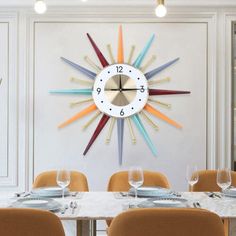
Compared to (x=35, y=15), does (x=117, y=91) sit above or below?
below

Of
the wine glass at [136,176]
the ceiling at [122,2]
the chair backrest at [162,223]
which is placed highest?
the ceiling at [122,2]

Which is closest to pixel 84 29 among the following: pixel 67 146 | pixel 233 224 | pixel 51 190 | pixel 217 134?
pixel 67 146

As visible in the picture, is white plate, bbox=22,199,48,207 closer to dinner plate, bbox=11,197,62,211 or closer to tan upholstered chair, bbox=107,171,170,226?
dinner plate, bbox=11,197,62,211

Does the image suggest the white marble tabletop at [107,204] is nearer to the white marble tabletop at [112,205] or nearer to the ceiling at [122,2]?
the white marble tabletop at [112,205]

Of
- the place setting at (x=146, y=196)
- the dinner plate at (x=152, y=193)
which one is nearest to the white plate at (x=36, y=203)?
the place setting at (x=146, y=196)

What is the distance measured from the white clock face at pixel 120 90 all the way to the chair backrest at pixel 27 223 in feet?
5.24

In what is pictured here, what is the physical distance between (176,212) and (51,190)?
79cm

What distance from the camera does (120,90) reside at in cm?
261

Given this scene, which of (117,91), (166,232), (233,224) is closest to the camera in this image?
(166,232)

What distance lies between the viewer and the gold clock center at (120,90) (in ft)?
8.56

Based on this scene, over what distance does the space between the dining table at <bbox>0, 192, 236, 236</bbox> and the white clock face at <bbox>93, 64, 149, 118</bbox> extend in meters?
1.00

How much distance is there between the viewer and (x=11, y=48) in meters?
2.65

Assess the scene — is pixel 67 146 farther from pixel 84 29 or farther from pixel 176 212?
pixel 176 212

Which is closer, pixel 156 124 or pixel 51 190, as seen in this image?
pixel 51 190
